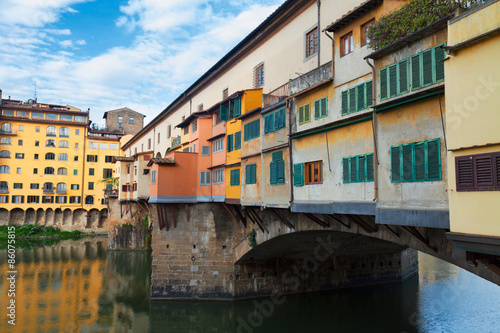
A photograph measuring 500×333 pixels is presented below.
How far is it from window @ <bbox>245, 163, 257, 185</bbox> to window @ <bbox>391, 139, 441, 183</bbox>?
360 inches

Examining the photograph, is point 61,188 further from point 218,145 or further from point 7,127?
point 218,145

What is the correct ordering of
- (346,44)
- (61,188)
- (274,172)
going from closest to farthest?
(346,44) → (274,172) → (61,188)

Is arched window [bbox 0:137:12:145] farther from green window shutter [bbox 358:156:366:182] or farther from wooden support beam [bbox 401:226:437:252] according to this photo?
wooden support beam [bbox 401:226:437:252]

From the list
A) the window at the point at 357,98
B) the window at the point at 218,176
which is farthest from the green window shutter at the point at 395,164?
the window at the point at 218,176

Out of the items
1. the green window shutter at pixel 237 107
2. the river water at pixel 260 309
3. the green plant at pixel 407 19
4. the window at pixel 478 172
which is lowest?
the river water at pixel 260 309

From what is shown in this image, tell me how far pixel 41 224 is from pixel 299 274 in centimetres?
5065

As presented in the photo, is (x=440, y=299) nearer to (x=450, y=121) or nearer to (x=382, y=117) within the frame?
(x=382, y=117)

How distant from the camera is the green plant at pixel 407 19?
350 inches

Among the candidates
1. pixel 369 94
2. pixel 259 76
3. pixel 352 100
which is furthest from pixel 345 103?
pixel 259 76

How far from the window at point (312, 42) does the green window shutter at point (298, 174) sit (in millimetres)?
5914

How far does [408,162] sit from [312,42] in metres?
9.95

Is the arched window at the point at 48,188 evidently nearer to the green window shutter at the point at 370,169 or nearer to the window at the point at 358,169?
the window at the point at 358,169

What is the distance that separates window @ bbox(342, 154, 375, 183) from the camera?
11.0 meters

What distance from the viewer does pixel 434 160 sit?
8.89 metres
